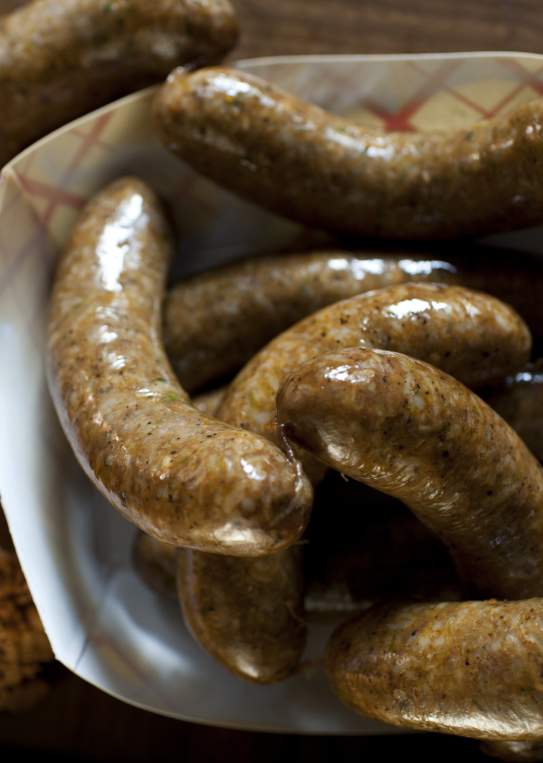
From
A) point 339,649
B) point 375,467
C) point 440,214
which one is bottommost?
point 339,649

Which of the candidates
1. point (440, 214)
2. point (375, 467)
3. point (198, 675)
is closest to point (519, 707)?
point (375, 467)

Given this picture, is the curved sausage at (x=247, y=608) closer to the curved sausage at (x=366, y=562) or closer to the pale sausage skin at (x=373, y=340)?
the pale sausage skin at (x=373, y=340)

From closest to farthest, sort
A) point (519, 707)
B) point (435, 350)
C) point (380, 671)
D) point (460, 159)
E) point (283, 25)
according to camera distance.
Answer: point (519, 707)
point (380, 671)
point (435, 350)
point (460, 159)
point (283, 25)

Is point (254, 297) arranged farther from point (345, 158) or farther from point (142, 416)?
point (142, 416)

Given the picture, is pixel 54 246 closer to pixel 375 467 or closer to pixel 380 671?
pixel 375 467

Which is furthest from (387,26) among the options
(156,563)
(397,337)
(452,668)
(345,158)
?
(452,668)

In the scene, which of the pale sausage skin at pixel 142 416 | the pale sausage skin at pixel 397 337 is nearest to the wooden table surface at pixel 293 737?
the pale sausage skin at pixel 142 416
